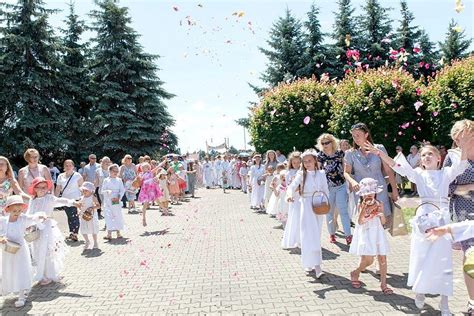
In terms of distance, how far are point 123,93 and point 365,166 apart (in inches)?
1036

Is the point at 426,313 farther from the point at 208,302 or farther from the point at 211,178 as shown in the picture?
the point at 211,178

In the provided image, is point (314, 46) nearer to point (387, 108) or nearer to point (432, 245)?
point (387, 108)

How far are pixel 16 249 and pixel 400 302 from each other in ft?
16.4

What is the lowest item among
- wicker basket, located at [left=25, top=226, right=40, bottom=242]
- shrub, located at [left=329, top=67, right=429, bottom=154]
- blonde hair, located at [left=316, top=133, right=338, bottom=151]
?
wicker basket, located at [left=25, top=226, right=40, bottom=242]

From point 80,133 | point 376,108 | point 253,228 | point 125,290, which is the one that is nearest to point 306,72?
point 376,108

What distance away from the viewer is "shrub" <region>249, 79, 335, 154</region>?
25.1m

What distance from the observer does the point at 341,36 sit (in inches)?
1383

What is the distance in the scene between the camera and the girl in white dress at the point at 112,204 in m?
10.6

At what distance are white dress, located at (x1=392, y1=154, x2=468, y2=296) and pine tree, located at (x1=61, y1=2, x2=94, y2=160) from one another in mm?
27612

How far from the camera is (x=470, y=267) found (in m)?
2.37

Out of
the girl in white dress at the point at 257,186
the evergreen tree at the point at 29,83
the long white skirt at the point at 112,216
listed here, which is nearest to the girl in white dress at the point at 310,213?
the long white skirt at the point at 112,216

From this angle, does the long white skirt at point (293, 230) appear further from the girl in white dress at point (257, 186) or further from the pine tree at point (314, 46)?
the pine tree at point (314, 46)

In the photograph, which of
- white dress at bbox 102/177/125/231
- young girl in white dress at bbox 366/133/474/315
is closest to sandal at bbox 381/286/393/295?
young girl in white dress at bbox 366/133/474/315

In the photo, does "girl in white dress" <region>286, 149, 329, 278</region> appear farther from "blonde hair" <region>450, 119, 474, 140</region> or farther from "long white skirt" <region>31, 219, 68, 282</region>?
"long white skirt" <region>31, 219, 68, 282</region>
